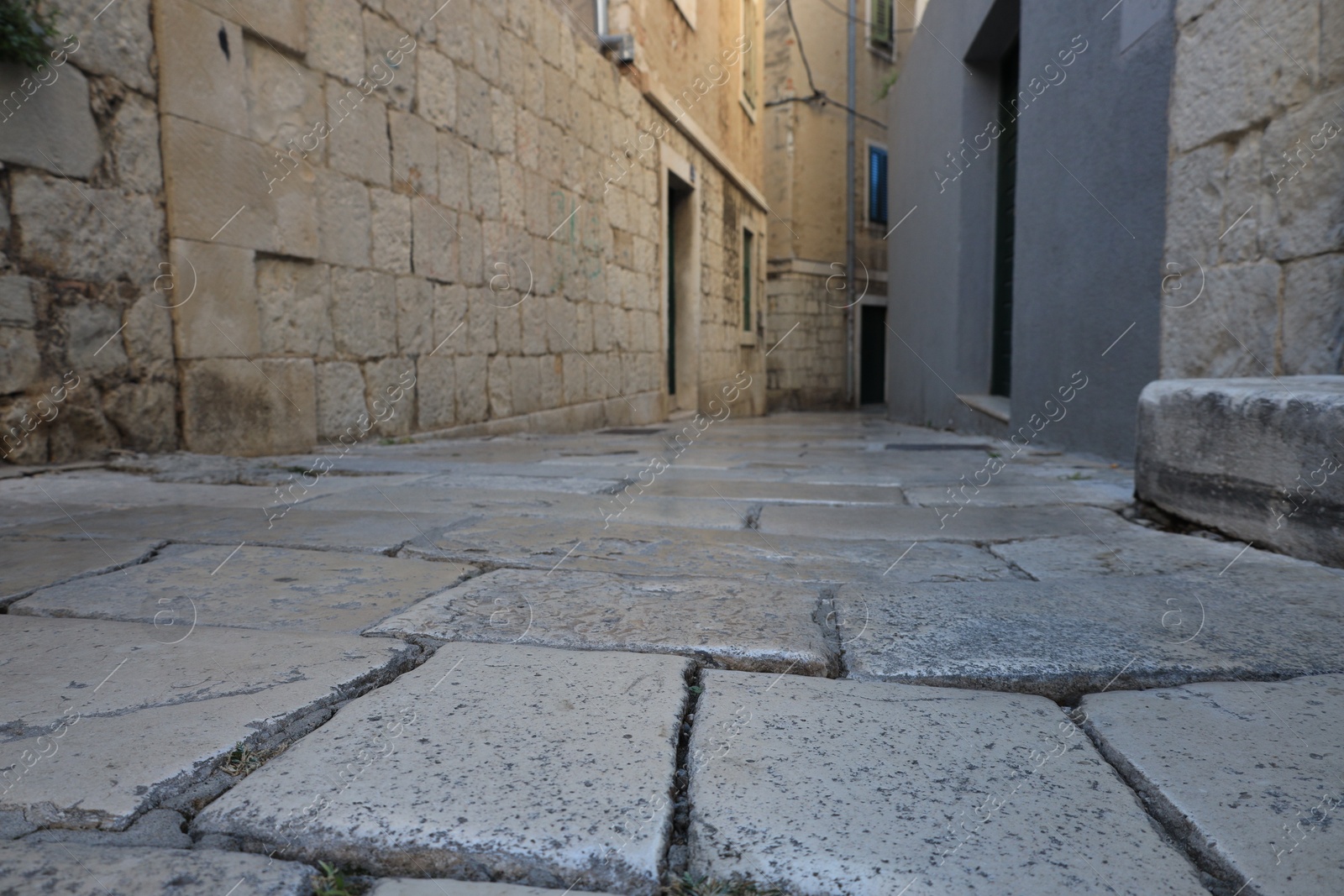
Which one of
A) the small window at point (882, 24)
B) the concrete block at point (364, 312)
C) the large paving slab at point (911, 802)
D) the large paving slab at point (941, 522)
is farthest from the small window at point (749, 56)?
the large paving slab at point (911, 802)

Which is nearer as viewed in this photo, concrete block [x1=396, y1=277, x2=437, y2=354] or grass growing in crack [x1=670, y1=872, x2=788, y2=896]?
grass growing in crack [x1=670, y1=872, x2=788, y2=896]

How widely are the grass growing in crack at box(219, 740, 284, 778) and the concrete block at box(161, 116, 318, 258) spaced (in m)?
2.56

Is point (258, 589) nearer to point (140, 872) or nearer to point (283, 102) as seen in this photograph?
point (140, 872)

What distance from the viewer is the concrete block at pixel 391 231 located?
395 cm

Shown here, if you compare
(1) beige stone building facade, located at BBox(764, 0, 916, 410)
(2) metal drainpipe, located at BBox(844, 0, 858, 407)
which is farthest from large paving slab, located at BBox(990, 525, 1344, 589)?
(2) metal drainpipe, located at BBox(844, 0, 858, 407)

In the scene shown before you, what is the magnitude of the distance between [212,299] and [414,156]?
152 centimetres

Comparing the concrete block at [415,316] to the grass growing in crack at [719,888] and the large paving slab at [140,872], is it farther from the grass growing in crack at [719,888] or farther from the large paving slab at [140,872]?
the grass growing in crack at [719,888]

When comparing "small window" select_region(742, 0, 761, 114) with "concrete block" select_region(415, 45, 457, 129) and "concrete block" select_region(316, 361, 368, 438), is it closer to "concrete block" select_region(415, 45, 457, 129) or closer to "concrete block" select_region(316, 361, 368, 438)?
"concrete block" select_region(415, 45, 457, 129)

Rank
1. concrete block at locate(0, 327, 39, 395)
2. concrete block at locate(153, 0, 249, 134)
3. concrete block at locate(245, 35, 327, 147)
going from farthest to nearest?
concrete block at locate(245, 35, 327, 147) < concrete block at locate(153, 0, 249, 134) < concrete block at locate(0, 327, 39, 395)

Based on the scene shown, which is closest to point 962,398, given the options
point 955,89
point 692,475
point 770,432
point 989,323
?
point 989,323

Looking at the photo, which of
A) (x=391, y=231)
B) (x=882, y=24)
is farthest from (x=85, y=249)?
(x=882, y=24)

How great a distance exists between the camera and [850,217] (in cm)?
1545

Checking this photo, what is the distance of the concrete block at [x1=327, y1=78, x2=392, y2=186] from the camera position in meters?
3.66

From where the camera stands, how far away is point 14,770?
76 cm
